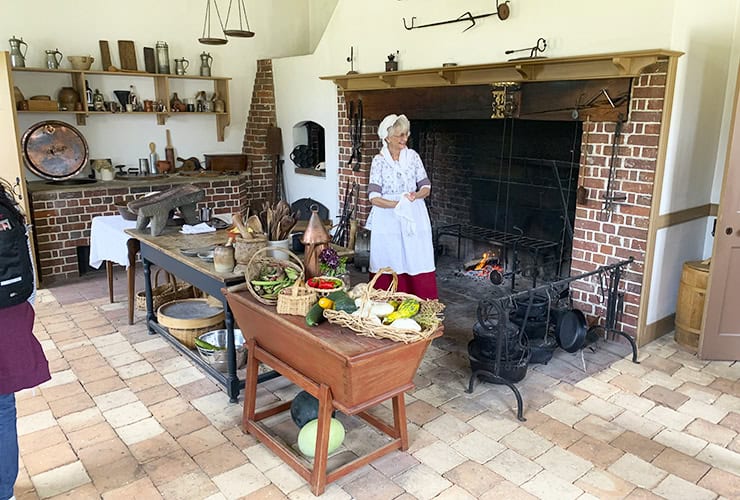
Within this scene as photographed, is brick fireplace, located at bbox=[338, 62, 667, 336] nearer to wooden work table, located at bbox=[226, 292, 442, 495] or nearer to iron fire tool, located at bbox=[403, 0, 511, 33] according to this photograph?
iron fire tool, located at bbox=[403, 0, 511, 33]

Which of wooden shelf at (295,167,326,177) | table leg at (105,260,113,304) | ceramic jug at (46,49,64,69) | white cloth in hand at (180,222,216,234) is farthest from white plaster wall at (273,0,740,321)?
ceramic jug at (46,49,64,69)

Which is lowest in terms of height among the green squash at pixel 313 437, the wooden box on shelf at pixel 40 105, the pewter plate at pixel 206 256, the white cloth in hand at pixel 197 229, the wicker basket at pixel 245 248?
the green squash at pixel 313 437

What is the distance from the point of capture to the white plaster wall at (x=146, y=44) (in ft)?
18.6

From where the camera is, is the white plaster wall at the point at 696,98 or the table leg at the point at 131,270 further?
the table leg at the point at 131,270

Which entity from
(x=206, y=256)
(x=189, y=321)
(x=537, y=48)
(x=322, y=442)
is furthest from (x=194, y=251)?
(x=537, y=48)

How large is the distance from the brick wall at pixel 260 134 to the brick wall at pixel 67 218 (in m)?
1.34

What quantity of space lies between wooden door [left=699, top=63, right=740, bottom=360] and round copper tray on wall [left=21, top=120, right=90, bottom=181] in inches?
224

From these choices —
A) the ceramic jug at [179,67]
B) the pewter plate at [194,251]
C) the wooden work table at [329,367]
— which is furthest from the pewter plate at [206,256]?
the ceramic jug at [179,67]

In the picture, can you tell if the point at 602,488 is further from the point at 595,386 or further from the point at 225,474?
the point at 225,474

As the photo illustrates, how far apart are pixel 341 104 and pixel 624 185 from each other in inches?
119

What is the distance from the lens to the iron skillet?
369cm

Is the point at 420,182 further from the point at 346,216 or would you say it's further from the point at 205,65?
the point at 205,65

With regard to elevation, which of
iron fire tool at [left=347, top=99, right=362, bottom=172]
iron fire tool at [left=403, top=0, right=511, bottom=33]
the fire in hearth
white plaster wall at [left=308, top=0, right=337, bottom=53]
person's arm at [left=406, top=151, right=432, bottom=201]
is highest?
white plaster wall at [left=308, top=0, right=337, bottom=53]

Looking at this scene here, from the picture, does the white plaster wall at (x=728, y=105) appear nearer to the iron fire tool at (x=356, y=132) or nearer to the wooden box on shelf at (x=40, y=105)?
the iron fire tool at (x=356, y=132)
